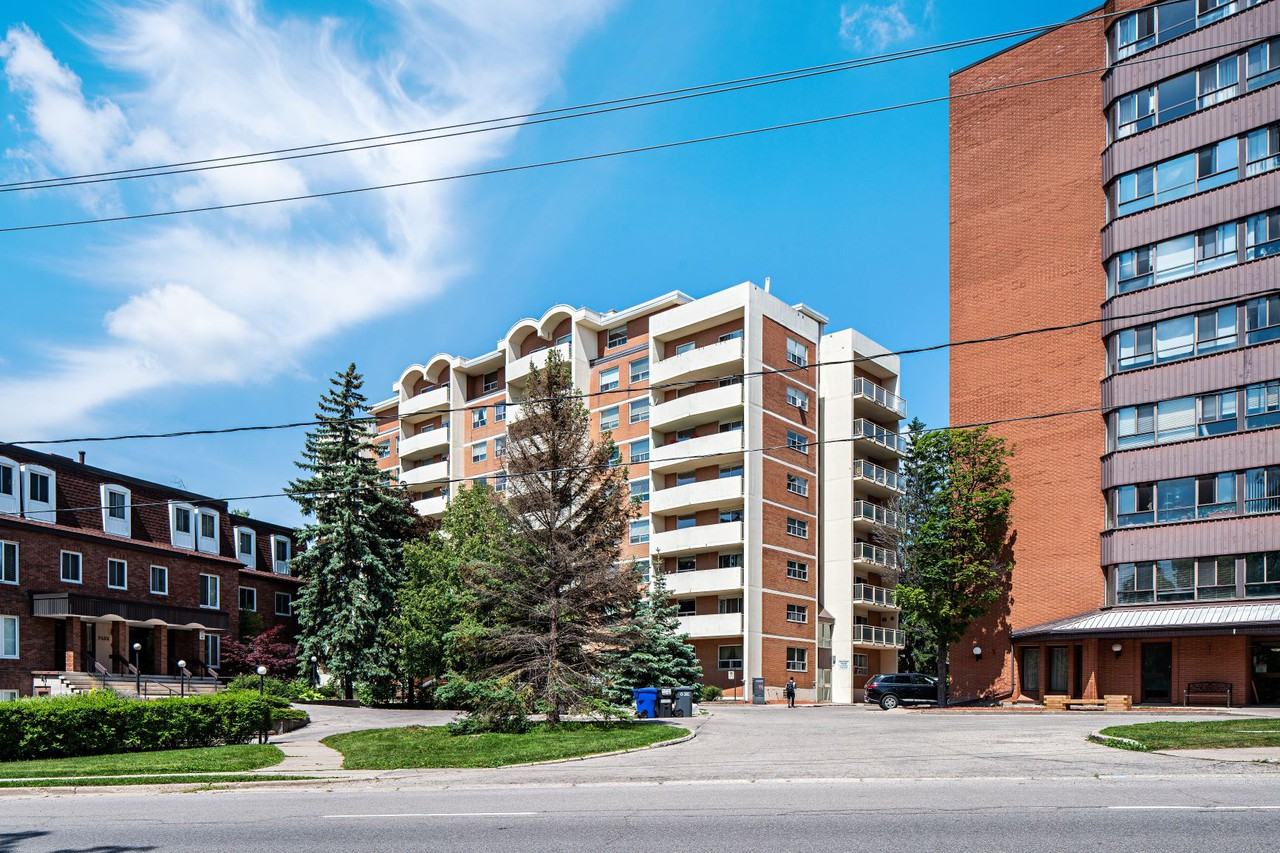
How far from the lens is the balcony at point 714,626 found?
170 ft

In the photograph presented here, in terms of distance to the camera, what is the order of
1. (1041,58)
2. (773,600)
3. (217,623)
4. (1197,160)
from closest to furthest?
1. (1197,160)
2. (1041,58)
3. (217,623)
4. (773,600)

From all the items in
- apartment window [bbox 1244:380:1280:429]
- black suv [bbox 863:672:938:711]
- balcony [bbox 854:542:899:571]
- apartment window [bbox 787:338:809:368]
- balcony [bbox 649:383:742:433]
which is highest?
apartment window [bbox 787:338:809:368]

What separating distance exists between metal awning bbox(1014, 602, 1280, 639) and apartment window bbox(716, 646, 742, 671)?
50.2ft

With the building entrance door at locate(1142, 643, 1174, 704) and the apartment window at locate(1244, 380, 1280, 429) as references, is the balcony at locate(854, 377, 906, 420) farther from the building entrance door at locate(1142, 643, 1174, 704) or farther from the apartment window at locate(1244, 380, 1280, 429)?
the apartment window at locate(1244, 380, 1280, 429)

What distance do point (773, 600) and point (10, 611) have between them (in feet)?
114

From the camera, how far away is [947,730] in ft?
86.0

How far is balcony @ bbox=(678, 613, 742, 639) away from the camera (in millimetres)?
51906

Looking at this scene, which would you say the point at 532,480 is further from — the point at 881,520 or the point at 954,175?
the point at 881,520

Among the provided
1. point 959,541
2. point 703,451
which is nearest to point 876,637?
point 703,451

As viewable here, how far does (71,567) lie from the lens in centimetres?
4391

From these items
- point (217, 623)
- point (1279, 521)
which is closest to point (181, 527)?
point (217, 623)

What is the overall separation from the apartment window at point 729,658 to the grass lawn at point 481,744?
2338 cm

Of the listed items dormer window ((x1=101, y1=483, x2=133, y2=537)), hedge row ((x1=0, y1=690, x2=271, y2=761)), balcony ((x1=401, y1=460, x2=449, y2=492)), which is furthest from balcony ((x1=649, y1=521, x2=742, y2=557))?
hedge row ((x1=0, y1=690, x2=271, y2=761))

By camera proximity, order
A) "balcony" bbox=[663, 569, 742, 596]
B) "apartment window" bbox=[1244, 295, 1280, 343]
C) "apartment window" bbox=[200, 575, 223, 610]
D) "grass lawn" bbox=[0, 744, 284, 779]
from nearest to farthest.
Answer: "grass lawn" bbox=[0, 744, 284, 779] → "apartment window" bbox=[1244, 295, 1280, 343] → "apartment window" bbox=[200, 575, 223, 610] → "balcony" bbox=[663, 569, 742, 596]
